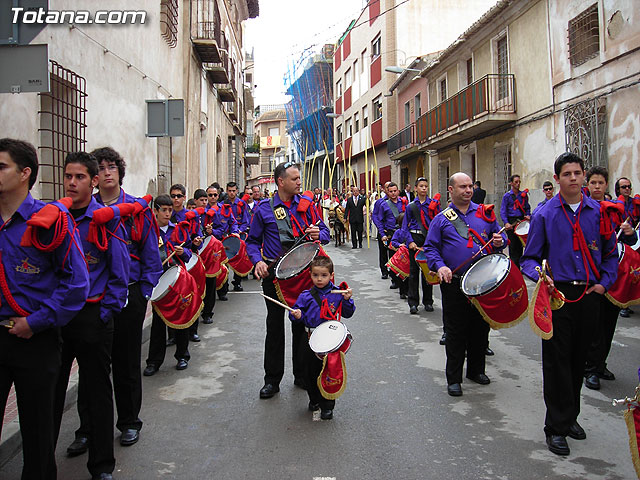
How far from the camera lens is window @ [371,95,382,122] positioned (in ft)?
118

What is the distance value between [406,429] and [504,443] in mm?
719

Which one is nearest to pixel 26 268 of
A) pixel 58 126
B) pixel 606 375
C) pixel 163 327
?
pixel 163 327

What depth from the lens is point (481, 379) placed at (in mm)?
5605

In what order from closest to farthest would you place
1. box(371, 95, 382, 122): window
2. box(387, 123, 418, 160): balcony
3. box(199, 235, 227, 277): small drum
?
box(199, 235, 227, 277): small drum
box(387, 123, 418, 160): balcony
box(371, 95, 382, 122): window

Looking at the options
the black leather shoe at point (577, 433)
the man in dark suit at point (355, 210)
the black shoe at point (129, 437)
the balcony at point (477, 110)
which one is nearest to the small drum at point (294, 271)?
the black shoe at point (129, 437)

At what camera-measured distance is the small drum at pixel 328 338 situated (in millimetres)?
4410

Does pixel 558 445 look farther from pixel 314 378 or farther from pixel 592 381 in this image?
pixel 314 378

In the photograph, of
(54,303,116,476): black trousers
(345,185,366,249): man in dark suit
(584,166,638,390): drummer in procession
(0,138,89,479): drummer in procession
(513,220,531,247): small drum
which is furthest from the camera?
(345,185,366,249): man in dark suit

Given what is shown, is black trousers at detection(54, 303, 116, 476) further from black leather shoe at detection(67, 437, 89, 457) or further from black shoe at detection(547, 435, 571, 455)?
black shoe at detection(547, 435, 571, 455)

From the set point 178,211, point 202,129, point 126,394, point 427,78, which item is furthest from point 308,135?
point 126,394

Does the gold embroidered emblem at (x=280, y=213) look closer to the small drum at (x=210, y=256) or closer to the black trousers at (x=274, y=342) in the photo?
the black trousers at (x=274, y=342)

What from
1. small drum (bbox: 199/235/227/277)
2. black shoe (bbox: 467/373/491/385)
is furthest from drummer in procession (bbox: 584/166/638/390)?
small drum (bbox: 199/235/227/277)

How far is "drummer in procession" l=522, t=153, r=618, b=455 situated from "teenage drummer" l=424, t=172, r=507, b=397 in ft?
3.26

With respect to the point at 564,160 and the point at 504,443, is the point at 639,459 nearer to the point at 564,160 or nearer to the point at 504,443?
the point at 504,443
